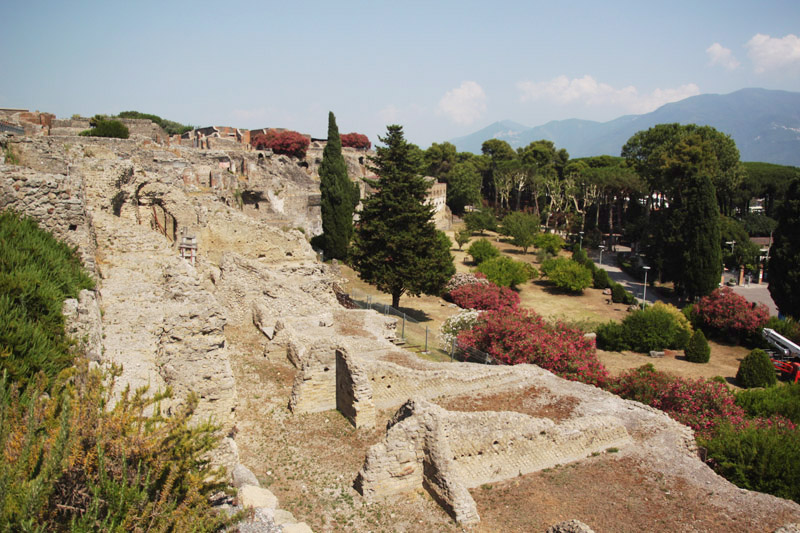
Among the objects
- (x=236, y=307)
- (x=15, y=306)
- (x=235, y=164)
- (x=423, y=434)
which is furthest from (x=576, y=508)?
(x=235, y=164)

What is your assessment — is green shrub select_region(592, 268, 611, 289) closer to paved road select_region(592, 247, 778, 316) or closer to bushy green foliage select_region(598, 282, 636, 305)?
paved road select_region(592, 247, 778, 316)

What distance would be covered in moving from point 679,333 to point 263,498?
27.7 metres

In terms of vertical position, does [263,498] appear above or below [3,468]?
below

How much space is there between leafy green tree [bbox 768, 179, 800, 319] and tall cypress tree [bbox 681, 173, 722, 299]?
550 cm

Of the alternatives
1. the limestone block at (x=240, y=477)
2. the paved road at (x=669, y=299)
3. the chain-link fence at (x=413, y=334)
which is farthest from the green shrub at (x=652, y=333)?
the limestone block at (x=240, y=477)

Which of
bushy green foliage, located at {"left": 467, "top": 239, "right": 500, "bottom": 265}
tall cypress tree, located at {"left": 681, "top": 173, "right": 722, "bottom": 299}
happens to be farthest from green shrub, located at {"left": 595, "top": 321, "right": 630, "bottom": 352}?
bushy green foliage, located at {"left": 467, "top": 239, "right": 500, "bottom": 265}

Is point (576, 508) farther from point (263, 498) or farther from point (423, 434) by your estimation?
point (263, 498)

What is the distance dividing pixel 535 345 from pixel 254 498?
13.5 m

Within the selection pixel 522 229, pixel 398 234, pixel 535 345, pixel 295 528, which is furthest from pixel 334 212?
pixel 295 528

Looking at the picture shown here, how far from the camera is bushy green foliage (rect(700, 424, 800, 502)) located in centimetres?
1216

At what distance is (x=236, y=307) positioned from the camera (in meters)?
16.5

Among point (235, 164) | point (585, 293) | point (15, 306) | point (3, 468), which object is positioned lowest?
point (585, 293)

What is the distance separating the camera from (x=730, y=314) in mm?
31000

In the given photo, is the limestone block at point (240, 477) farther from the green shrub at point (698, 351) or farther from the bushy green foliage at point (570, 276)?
the bushy green foliage at point (570, 276)
